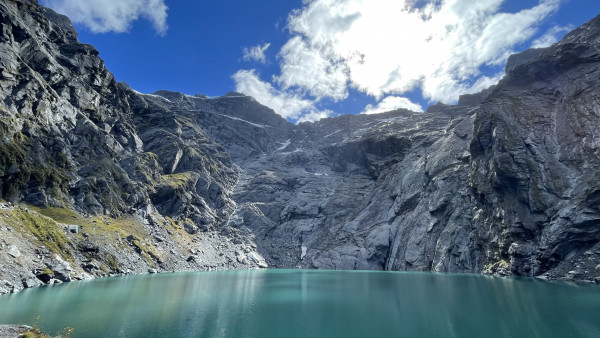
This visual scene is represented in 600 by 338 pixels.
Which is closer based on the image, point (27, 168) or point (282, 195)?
point (27, 168)

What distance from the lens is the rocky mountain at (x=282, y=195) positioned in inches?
2443

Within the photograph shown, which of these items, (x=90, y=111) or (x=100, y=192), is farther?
(x=90, y=111)

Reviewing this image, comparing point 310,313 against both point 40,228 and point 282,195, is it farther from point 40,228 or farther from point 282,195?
point 282,195

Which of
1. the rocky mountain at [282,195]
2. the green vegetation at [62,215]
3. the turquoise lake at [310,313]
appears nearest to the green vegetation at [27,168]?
the rocky mountain at [282,195]

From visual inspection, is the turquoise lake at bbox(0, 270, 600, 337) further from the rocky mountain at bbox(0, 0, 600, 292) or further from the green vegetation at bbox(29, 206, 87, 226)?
the green vegetation at bbox(29, 206, 87, 226)

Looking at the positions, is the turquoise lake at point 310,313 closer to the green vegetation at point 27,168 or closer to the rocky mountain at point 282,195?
the rocky mountain at point 282,195

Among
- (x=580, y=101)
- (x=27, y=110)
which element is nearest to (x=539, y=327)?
(x=580, y=101)

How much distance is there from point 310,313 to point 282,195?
426 ft

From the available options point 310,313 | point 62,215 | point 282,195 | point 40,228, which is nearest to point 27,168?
point 62,215

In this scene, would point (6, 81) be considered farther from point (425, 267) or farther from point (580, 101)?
point (580, 101)

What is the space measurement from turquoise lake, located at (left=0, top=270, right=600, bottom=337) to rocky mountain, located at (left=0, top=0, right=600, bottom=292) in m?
13.9

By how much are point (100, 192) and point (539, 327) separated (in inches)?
3835

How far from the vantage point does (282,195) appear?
160 meters

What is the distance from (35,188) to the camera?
235 feet
